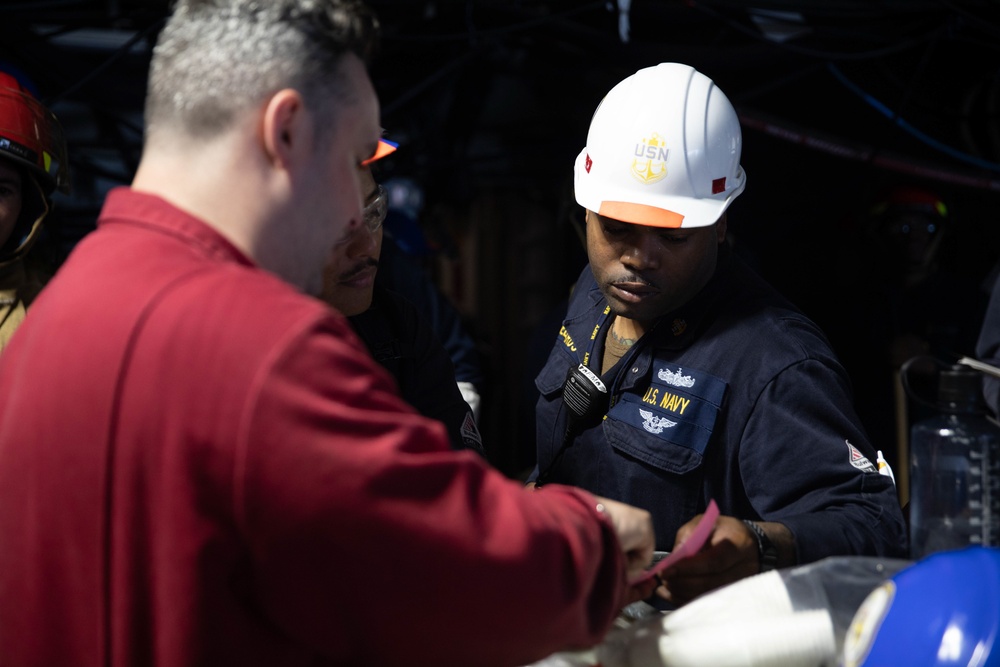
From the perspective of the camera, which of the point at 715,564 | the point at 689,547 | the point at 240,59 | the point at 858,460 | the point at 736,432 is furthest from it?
the point at 736,432

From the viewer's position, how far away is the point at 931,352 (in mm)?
5129

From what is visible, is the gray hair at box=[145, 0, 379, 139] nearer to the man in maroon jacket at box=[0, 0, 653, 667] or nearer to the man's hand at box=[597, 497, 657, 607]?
the man in maroon jacket at box=[0, 0, 653, 667]

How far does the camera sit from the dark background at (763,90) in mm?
4508

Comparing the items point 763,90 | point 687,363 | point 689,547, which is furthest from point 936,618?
point 763,90

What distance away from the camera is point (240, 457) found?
3.56 ft

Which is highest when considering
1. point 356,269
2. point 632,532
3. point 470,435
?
point 632,532

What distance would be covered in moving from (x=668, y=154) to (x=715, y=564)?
1068 mm

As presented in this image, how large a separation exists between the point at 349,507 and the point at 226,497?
0.46 feet

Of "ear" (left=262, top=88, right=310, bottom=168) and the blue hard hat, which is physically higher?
"ear" (left=262, top=88, right=310, bottom=168)

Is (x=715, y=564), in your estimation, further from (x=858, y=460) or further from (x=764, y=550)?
(x=858, y=460)

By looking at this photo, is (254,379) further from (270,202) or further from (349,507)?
(270,202)

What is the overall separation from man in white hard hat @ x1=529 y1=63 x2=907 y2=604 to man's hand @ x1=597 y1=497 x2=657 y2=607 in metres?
0.65

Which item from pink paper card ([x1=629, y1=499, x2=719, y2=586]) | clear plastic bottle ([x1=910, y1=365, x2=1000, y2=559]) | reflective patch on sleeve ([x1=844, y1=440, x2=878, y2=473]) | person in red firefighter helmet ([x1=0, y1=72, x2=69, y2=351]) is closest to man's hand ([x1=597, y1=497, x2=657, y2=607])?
pink paper card ([x1=629, y1=499, x2=719, y2=586])

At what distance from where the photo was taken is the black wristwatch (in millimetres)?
1810
